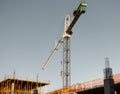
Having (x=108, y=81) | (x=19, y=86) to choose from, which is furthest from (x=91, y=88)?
(x=19, y=86)

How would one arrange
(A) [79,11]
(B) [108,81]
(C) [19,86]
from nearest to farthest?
(B) [108,81]
(C) [19,86]
(A) [79,11]

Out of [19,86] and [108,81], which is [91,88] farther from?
[19,86]

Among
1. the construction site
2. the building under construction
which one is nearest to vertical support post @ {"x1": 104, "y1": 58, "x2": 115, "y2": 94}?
the construction site

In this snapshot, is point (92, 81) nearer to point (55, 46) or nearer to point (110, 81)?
point (110, 81)

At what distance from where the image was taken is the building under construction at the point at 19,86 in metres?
58.5

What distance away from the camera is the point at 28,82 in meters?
61.3

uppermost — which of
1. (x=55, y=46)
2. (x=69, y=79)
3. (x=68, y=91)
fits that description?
(x=55, y=46)

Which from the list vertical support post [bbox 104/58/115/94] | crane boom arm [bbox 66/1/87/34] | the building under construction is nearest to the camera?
vertical support post [bbox 104/58/115/94]

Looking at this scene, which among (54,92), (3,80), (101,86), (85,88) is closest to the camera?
(101,86)

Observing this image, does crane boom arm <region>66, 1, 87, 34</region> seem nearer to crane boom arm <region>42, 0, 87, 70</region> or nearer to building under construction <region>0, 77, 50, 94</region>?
crane boom arm <region>42, 0, 87, 70</region>

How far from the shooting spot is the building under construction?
58459 millimetres

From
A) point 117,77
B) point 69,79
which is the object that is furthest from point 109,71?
point 69,79

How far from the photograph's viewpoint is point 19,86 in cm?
6078

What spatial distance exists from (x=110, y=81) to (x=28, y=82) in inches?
1129
